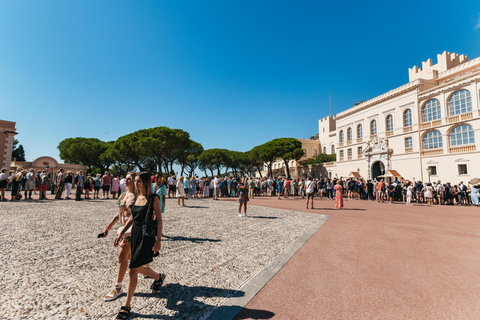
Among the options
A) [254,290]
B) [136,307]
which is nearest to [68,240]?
[136,307]

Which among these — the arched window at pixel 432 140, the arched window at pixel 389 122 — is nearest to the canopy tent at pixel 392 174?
the arched window at pixel 432 140

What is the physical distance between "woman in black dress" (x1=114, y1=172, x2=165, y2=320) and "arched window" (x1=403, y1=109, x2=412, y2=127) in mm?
34079

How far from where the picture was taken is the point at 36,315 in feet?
8.21

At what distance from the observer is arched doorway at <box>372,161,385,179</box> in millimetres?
31639

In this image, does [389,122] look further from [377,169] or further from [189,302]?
[189,302]

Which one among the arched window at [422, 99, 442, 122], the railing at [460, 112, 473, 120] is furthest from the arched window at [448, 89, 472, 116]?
the arched window at [422, 99, 442, 122]

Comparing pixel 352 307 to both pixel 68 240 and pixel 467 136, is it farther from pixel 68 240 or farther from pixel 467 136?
pixel 467 136

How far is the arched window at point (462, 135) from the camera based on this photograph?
2235 cm

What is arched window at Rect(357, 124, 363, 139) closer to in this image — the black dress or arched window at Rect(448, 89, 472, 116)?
arched window at Rect(448, 89, 472, 116)

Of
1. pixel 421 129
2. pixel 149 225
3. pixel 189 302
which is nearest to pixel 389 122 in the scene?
pixel 421 129

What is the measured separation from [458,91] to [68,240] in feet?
110

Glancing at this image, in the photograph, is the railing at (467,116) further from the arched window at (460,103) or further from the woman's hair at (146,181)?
the woman's hair at (146,181)

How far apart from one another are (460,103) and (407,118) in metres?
5.64

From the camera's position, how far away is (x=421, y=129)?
26766 millimetres
